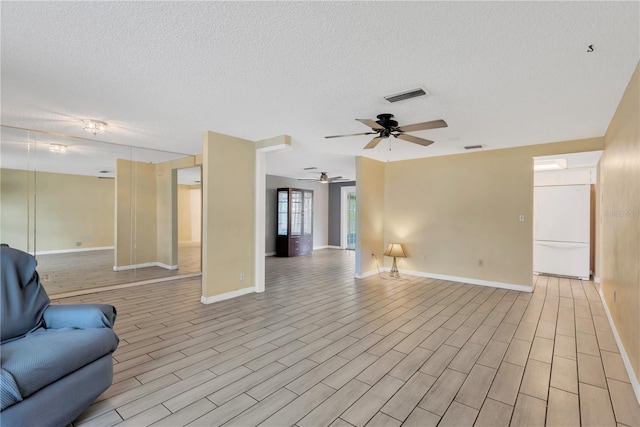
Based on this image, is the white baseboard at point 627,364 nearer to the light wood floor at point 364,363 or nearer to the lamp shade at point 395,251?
the light wood floor at point 364,363

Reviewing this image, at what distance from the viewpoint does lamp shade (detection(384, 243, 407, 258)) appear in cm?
612

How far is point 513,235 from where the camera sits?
16.8 feet

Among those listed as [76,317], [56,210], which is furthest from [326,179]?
[76,317]

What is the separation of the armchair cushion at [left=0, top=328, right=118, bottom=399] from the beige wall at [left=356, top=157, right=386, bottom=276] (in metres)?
4.59

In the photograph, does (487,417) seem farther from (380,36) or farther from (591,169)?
(591,169)

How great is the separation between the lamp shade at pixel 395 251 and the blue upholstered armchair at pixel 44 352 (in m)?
5.00

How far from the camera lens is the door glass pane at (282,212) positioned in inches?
358

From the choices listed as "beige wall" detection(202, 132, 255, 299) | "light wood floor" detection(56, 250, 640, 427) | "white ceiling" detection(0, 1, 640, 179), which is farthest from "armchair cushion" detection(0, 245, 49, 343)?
"beige wall" detection(202, 132, 255, 299)

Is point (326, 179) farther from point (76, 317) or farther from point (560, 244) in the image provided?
point (76, 317)

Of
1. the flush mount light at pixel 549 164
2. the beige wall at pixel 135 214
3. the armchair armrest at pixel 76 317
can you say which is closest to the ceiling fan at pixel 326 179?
the beige wall at pixel 135 214

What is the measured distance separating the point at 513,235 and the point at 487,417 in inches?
158

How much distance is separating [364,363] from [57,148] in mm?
5339

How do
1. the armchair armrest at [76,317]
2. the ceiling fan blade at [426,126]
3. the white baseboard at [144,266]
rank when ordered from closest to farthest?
the armchair armrest at [76,317] → the ceiling fan blade at [426,126] → the white baseboard at [144,266]

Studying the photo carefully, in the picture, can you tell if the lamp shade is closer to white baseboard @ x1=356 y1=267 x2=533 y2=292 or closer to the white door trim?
white baseboard @ x1=356 y1=267 x2=533 y2=292
